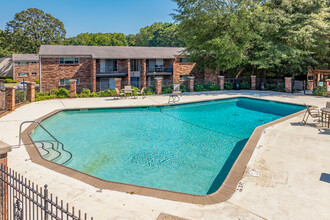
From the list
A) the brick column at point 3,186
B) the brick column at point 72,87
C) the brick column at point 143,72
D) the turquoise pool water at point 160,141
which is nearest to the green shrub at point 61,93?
the brick column at point 72,87

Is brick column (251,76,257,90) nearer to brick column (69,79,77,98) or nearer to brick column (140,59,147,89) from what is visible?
brick column (140,59,147,89)

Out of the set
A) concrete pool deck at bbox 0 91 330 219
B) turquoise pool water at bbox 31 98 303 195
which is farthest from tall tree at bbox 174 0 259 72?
concrete pool deck at bbox 0 91 330 219

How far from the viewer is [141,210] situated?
467cm

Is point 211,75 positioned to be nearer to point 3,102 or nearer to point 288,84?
point 288,84

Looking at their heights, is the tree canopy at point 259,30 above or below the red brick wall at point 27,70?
above

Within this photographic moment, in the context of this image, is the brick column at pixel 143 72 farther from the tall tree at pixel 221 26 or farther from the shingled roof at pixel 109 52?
the tall tree at pixel 221 26

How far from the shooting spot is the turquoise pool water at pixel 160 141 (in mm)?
7258

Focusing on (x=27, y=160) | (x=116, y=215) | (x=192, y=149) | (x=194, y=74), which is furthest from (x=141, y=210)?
(x=194, y=74)

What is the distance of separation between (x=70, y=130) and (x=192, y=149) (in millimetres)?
6188

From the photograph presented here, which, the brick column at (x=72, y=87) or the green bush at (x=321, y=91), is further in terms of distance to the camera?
the green bush at (x=321, y=91)

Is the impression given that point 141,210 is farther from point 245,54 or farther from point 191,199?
point 245,54

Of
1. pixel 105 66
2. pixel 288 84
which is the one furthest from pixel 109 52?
pixel 288 84

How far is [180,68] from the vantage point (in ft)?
102

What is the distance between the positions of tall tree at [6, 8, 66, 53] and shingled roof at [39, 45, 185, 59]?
3324 centimetres
